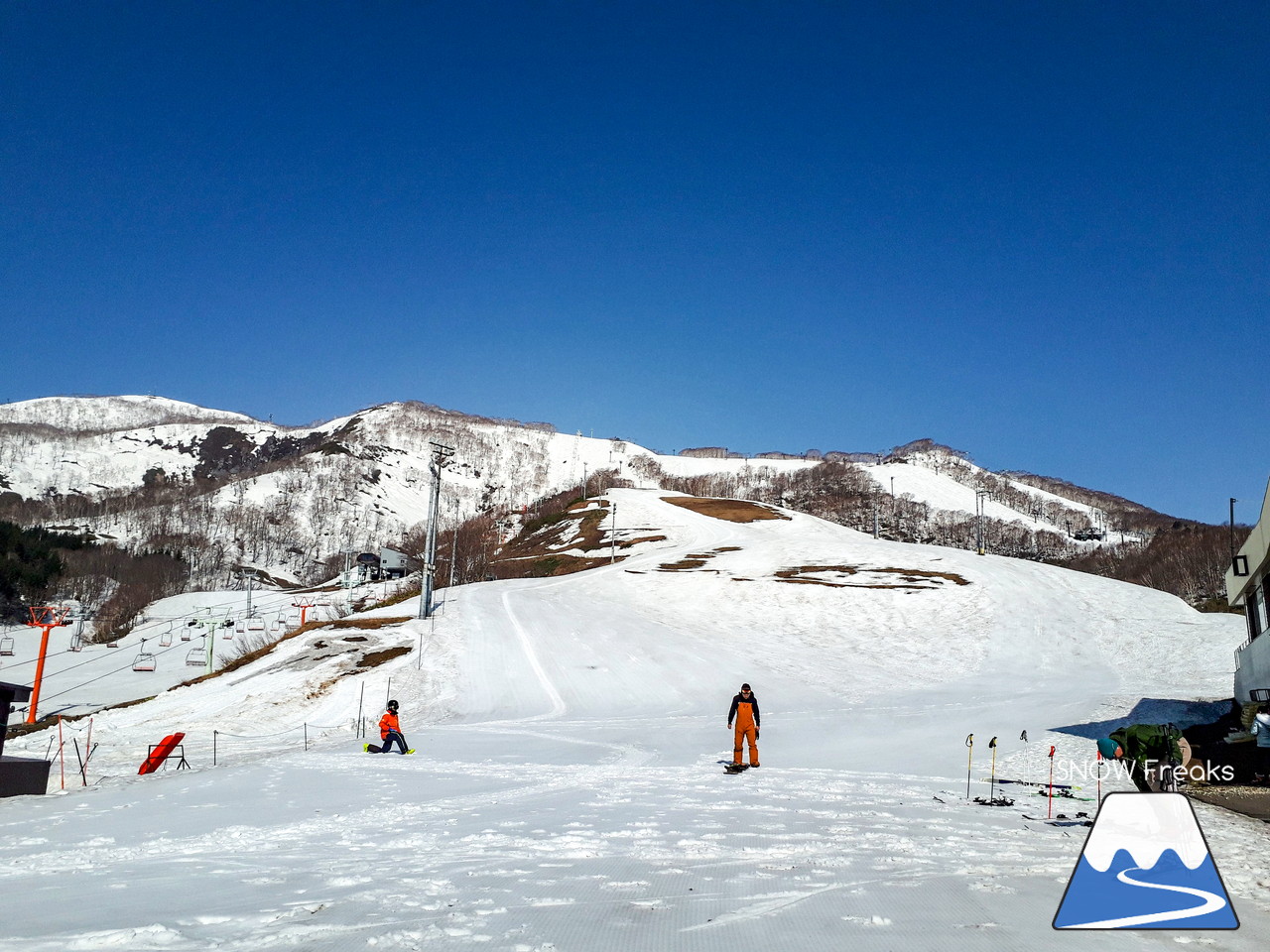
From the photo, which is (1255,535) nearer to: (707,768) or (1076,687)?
(1076,687)

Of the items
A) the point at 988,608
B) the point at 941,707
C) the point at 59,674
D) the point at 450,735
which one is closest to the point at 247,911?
the point at 450,735

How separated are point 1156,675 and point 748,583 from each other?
1013 inches

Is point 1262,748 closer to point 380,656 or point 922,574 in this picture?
point 380,656

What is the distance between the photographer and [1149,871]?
4219 mm

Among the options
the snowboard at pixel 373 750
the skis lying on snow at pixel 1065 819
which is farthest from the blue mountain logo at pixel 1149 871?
the snowboard at pixel 373 750

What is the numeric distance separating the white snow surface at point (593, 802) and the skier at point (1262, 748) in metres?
2.30

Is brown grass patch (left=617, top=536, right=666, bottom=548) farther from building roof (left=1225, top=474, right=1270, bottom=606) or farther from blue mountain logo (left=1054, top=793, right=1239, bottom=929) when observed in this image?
blue mountain logo (left=1054, top=793, right=1239, bottom=929)

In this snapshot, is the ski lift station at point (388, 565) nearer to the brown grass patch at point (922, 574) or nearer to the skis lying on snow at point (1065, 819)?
the brown grass patch at point (922, 574)

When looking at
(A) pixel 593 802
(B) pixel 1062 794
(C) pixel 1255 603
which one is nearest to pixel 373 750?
(A) pixel 593 802

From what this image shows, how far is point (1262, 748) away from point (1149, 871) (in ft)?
39.9

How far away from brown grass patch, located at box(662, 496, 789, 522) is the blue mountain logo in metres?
111

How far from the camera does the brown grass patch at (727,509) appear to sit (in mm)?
118475

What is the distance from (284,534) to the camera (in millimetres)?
191625

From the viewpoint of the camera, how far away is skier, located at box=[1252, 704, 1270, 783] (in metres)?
13.1
